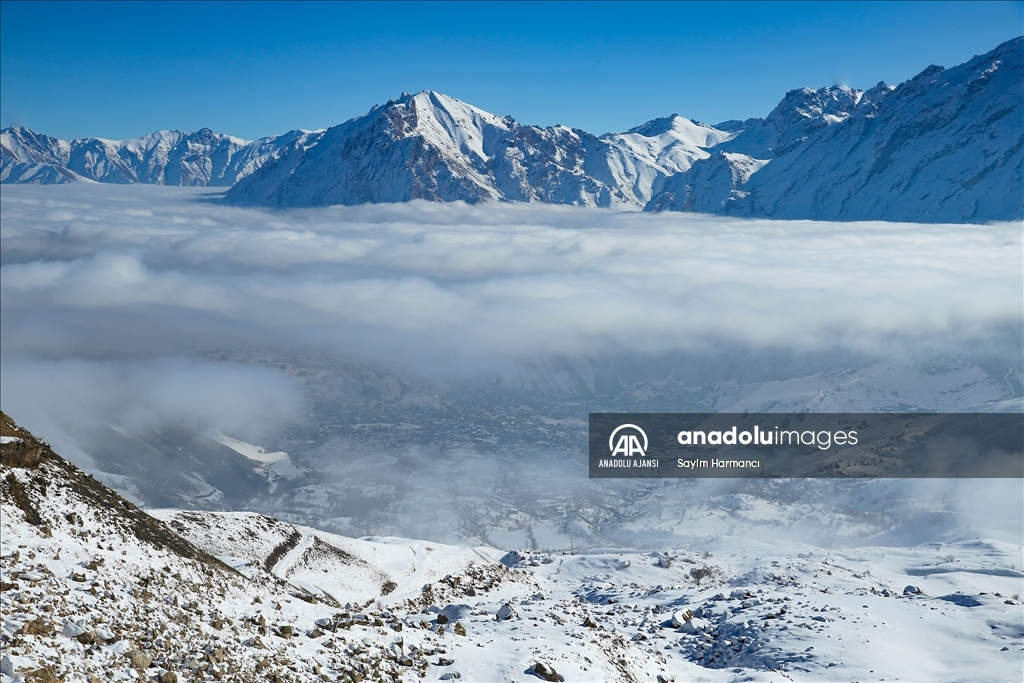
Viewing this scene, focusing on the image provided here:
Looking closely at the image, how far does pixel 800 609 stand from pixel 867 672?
9582mm

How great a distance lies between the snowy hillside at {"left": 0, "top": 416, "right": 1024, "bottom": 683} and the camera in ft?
71.2

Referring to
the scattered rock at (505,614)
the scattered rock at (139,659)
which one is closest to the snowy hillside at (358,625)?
the scattered rock at (139,659)

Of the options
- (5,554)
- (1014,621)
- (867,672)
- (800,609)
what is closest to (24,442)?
(5,554)

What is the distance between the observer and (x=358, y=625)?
27812mm

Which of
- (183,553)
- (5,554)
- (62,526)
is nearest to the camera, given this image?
(5,554)

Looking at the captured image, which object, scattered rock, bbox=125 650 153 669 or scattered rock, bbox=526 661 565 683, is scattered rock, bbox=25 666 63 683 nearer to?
scattered rock, bbox=125 650 153 669

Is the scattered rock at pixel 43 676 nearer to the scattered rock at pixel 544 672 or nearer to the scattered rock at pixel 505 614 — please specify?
the scattered rock at pixel 544 672

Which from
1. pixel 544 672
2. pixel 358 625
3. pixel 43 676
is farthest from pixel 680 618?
pixel 43 676

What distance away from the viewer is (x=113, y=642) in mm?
21203

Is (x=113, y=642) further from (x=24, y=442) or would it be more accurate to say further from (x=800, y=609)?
(x=800, y=609)

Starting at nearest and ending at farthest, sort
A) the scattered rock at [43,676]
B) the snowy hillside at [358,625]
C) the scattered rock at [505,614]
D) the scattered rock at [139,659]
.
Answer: the scattered rock at [43,676]
the scattered rock at [139,659]
the snowy hillside at [358,625]
the scattered rock at [505,614]

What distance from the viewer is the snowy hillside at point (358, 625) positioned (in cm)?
2170

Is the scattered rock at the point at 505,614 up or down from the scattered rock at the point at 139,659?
down

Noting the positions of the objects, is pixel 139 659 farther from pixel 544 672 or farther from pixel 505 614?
pixel 505 614
